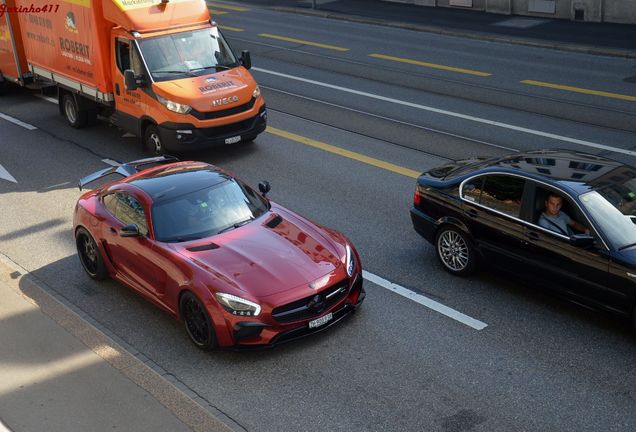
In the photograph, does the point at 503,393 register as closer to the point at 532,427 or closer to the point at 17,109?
the point at 532,427

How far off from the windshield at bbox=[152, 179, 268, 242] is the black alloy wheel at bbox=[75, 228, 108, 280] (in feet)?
4.32

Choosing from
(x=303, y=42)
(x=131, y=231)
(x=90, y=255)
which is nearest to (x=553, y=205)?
(x=131, y=231)

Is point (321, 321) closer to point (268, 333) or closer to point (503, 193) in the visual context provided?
point (268, 333)

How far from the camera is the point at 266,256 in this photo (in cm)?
923

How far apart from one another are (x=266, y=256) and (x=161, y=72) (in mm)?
Answer: 7643

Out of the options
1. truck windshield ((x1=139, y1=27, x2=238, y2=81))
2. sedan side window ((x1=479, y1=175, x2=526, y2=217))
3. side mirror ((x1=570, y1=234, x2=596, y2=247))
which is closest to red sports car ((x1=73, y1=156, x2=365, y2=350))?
sedan side window ((x1=479, y1=175, x2=526, y2=217))

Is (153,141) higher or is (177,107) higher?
(177,107)

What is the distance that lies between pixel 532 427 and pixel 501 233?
2.89 metres

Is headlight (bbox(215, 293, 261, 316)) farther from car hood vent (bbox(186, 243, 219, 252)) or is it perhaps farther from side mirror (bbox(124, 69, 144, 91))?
side mirror (bbox(124, 69, 144, 91))

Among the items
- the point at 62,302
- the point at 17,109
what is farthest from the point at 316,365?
the point at 17,109

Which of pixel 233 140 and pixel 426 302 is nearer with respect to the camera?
pixel 426 302

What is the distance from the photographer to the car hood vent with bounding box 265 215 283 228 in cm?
996

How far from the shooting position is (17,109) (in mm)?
20562

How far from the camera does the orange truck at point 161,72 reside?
1555 cm
